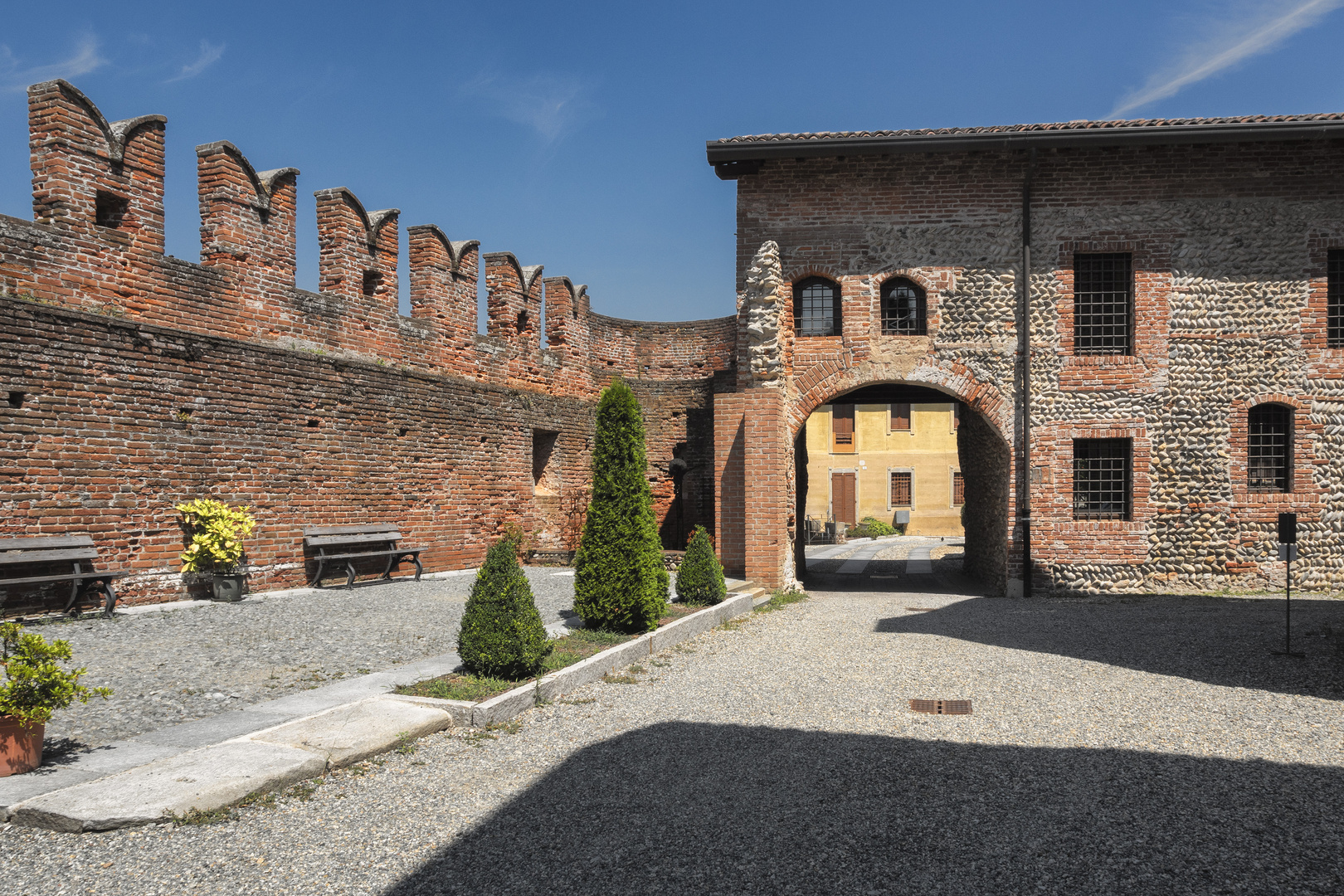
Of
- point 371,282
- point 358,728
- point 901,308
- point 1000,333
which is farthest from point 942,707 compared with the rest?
point 371,282

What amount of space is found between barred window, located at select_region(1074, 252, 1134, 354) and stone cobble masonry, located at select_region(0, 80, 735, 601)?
5.69 m

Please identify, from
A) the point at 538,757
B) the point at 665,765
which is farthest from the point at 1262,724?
the point at 538,757

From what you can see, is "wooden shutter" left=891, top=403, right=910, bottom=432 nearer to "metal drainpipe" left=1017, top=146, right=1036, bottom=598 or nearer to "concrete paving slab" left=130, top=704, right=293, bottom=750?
"metal drainpipe" left=1017, top=146, right=1036, bottom=598

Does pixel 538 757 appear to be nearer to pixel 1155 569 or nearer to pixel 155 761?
pixel 155 761

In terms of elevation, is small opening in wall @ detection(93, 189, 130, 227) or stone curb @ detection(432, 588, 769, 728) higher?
small opening in wall @ detection(93, 189, 130, 227)

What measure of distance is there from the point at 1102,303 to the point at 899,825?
1117cm

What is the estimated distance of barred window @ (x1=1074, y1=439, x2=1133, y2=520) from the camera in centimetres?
1256

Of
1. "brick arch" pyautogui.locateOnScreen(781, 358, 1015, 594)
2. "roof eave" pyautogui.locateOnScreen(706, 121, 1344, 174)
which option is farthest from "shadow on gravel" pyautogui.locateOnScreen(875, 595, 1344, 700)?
"roof eave" pyautogui.locateOnScreen(706, 121, 1344, 174)

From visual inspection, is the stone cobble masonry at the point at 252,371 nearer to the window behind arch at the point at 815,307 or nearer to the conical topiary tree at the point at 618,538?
the window behind arch at the point at 815,307

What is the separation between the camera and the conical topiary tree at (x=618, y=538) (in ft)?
26.9

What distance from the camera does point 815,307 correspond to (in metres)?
13.2

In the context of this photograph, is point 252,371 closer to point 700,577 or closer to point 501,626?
point 700,577

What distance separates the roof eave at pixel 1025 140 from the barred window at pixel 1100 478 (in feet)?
14.5

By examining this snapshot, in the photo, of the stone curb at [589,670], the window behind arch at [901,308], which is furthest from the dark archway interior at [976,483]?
the stone curb at [589,670]
